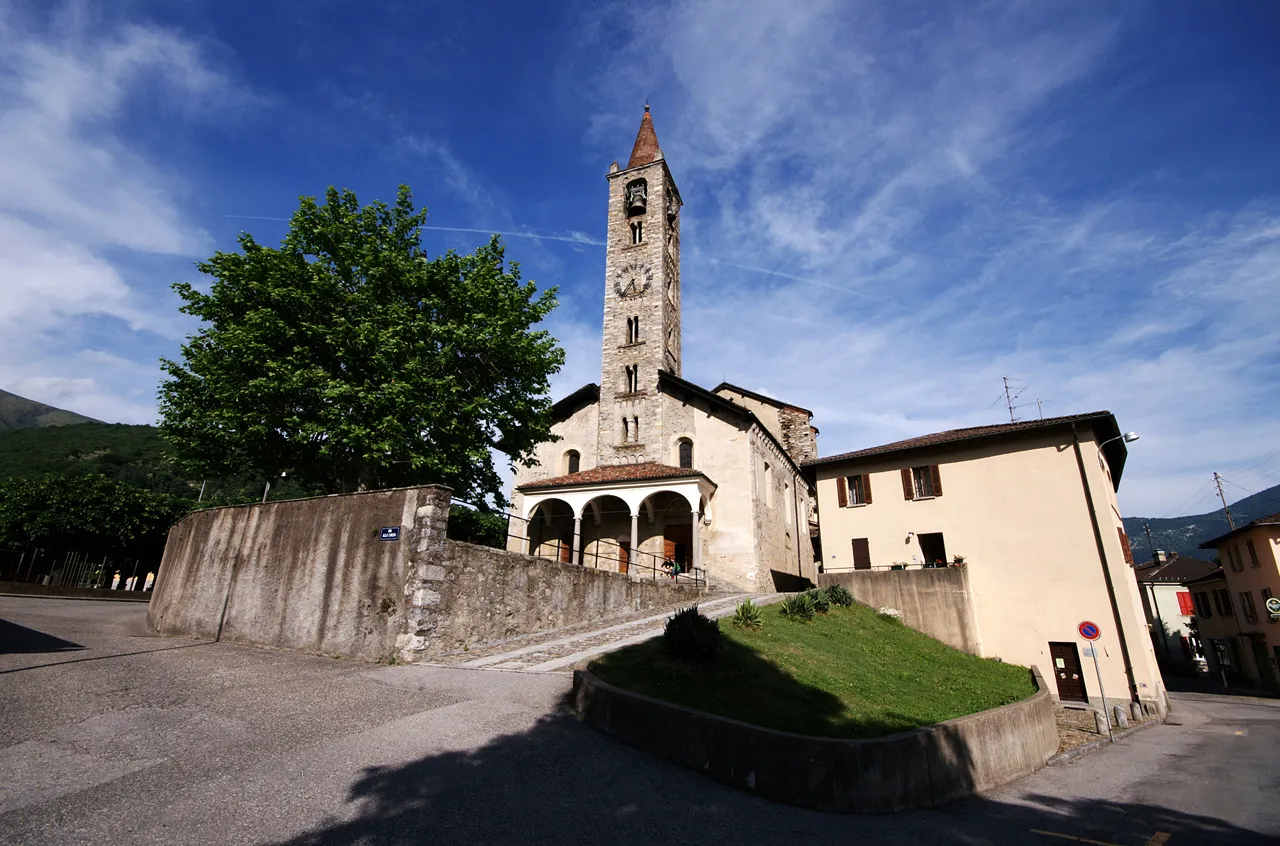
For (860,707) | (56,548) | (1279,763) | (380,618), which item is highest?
(56,548)

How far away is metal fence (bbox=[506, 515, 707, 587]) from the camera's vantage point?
25094mm

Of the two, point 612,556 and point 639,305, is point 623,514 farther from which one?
point 639,305

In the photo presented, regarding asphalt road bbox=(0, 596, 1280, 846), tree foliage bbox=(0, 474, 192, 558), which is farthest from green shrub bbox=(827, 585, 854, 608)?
tree foliage bbox=(0, 474, 192, 558)

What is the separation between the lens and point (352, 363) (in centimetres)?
1694

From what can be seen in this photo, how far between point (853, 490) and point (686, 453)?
818 cm

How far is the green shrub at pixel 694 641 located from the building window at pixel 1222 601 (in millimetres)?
37906

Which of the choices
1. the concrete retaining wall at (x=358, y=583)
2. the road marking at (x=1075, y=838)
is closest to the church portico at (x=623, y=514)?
the concrete retaining wall at (x=358, y=583)

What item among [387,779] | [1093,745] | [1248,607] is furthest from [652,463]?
[1248,607]

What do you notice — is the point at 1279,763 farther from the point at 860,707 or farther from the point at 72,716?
the point at 72,716

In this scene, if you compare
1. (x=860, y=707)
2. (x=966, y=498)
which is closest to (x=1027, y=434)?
(x=966, y=498)

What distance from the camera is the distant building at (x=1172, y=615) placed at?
42469 millimetres

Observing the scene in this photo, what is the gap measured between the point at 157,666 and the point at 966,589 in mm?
21600

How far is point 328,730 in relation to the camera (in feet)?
22.0

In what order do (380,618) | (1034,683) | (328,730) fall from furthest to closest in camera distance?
(1034,683), (380,618), (328,730)
